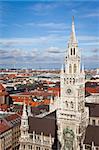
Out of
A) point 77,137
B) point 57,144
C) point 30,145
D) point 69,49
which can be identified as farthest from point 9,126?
point 69,49

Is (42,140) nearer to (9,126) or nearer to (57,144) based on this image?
(57,144)

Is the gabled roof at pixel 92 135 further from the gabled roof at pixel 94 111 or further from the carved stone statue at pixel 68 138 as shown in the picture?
the gabled roof at pixel 94 111

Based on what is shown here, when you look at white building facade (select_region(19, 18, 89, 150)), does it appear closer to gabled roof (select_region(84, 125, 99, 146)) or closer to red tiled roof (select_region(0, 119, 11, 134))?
gabled roof (select_region(84, 125, 99, 146))

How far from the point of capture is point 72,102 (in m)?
30.5

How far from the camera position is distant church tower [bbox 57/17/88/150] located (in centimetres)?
3014

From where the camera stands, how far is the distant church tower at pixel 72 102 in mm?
30141

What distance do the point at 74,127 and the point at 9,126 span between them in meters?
14.2

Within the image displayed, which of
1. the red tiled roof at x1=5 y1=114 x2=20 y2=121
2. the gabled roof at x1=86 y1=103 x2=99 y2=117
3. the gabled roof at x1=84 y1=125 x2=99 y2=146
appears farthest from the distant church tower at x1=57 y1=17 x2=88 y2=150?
the red tiled roof at x1=5 y1=114 x2=20 y2=121

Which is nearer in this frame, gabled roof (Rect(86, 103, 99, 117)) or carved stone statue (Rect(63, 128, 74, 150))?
carved stone statue (Rect(63, 128, 74, 150))

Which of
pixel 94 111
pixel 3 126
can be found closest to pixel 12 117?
pixel 3 126

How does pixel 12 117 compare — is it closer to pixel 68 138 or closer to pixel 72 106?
pixel 68 138

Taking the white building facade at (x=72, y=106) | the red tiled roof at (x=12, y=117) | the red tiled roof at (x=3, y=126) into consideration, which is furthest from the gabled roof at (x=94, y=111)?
the red tiled roof at (x=12, y=117)

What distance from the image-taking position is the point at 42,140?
106ft

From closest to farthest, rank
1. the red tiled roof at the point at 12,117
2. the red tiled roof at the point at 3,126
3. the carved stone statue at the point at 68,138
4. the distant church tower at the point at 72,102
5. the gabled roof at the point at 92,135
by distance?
the gabled roof at the point at 92,135
the distant church tower at the point at 72,102
the carved stone statue at the point at 68,138
the red tiled roof at the point at 3,126
the red tiled roof at the point at 12,117
